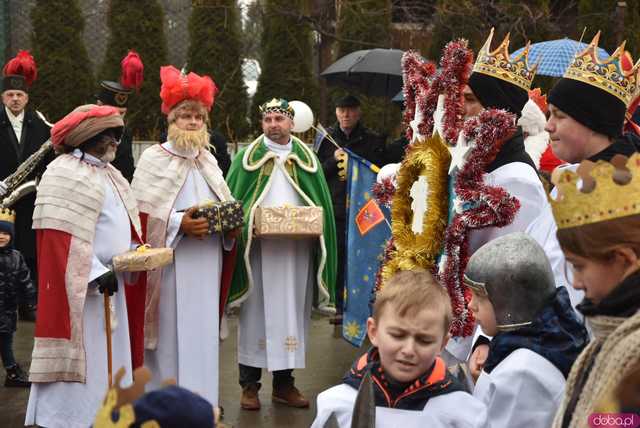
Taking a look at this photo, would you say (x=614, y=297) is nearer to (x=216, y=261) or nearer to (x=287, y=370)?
(x=216, y=261)

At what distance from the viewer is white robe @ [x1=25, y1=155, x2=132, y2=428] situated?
5223 millimetres

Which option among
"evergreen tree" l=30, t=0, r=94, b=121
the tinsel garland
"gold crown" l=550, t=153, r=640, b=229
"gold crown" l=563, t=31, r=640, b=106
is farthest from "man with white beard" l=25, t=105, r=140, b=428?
"evergreen tree" l=30, t=0, r=94, b=121

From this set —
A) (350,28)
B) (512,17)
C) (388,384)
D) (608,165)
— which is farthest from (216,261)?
(350,28)

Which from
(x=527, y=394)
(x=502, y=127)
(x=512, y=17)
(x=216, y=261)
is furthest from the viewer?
(x=512, y=17)

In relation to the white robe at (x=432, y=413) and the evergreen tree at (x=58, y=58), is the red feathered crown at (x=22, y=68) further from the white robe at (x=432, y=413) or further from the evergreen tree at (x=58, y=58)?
the white robe at (x=432, y=413)

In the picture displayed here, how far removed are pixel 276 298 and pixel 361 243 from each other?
0.86 m

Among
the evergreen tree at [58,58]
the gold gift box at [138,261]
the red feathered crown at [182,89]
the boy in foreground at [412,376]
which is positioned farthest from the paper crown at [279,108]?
the evergreen tree at [58,58]

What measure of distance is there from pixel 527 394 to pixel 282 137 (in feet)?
13.4

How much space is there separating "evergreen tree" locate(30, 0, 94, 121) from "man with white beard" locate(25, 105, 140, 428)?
8.50m

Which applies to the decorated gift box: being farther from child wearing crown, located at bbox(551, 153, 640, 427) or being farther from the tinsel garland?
child wearing crown, located at bbox(551, 153, 640, 427)

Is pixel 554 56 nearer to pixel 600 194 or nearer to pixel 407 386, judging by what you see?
pixel 407 386

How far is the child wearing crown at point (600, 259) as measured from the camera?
2248mm

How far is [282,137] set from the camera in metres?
6.73

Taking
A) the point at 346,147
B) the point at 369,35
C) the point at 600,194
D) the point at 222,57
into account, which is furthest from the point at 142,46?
the point at 600,194
